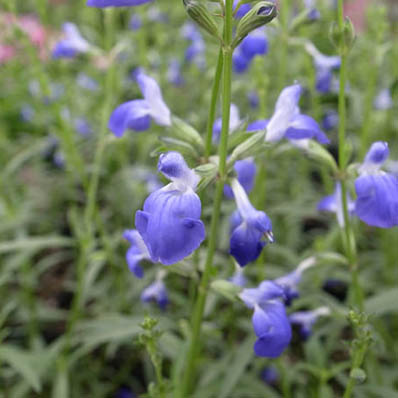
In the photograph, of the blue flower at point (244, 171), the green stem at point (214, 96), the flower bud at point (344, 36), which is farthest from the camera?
the blue flower at point (244, 171)

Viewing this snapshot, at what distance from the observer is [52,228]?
448 centimetres

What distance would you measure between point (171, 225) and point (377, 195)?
80 cm

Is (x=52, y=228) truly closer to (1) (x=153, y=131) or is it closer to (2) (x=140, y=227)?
(1) (x=153, y=131)

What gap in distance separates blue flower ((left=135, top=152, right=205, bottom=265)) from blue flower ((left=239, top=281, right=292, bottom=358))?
490 mm

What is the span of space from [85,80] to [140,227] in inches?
188

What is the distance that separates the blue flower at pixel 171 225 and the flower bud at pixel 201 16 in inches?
19.9

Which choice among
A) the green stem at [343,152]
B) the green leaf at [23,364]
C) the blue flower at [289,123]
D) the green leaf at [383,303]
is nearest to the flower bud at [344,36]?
the green stem at [343,152]

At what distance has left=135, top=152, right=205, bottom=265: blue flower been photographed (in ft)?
4.51

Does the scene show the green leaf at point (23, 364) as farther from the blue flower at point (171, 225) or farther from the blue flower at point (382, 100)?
the blue flower at point (382, 100)

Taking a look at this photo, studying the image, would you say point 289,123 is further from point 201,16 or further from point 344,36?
point 201,16

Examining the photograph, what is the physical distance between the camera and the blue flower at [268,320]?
1.63 m

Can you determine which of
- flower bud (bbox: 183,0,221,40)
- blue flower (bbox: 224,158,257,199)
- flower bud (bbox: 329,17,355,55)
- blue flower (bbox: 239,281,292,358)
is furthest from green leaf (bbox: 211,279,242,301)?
flower bud (bbox: 329,17,355,55)

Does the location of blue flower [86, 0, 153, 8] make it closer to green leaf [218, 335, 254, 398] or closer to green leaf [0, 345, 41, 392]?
green leaf [218, 335, 254, 398]

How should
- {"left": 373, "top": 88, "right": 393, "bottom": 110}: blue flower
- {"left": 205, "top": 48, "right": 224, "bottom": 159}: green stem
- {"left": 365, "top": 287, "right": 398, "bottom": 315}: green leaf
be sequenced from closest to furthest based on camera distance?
{"left": 205, "top": 48, "right": 224, "bottom": 159}: green stem
{"left": 365, "top": 287, "right": 398, "bottom": 315}: green leaf
{"left": 373, "top": 88, "right": 393, "bottom": 110}: blue flower
